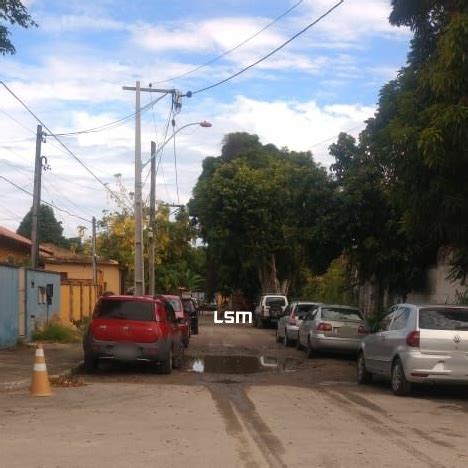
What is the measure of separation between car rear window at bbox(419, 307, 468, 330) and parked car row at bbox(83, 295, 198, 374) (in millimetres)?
5454

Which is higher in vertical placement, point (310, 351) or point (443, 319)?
point (443, 319)

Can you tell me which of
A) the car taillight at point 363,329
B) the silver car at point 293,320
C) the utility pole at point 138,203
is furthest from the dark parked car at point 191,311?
the car taillight at point 363,329

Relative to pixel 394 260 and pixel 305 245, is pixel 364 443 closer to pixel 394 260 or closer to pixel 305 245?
pixel 394 260

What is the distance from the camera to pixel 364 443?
8836 millimetres

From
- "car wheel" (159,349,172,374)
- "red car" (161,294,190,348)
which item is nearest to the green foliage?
"red car" (161,294,190,348)

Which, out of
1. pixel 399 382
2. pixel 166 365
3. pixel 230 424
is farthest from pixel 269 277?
pixel 230 424

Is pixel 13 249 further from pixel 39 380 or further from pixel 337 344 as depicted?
pixel 39 380

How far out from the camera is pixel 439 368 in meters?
12.7

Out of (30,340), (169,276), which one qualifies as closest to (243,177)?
(169,276)

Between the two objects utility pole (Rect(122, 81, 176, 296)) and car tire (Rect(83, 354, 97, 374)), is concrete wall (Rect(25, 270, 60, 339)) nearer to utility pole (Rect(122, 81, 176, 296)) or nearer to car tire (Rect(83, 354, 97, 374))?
utility pole (Rect(122, 81, 176, 296))

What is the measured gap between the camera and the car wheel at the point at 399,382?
42.6 ft

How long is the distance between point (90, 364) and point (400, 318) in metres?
6.45

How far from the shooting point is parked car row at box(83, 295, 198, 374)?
15961 millimetres

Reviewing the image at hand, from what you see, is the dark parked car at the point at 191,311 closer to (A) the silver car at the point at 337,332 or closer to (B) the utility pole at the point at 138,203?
(B) the utility pole at the point at 138,203
